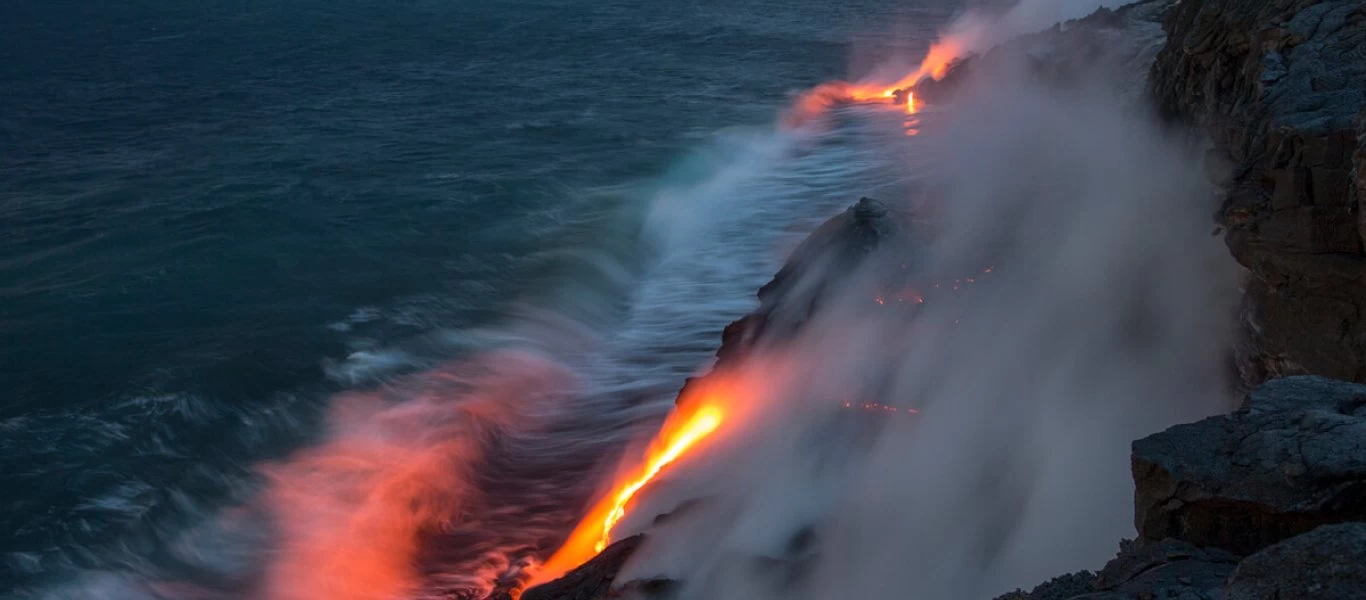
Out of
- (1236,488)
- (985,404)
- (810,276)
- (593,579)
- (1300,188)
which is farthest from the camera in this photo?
(810,276)

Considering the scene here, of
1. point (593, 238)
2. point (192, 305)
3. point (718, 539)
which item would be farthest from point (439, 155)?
point (718, 539)

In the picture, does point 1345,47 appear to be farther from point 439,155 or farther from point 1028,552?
point 439,155

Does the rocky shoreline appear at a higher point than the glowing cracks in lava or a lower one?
higher

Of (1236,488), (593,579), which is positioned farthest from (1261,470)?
(593,579)

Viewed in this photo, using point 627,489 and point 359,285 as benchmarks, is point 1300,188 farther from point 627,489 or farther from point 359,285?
point 359,285

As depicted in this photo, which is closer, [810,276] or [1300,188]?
[1300,188]

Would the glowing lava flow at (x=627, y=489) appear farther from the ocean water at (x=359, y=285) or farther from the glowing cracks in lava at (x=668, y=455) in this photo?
the ocean water at (x=359, y=285)

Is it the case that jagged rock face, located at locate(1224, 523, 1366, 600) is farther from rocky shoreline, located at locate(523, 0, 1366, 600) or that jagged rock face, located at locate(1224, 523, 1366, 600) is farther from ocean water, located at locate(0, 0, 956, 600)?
ocean water, located at locate(0, 0, 956, 600)

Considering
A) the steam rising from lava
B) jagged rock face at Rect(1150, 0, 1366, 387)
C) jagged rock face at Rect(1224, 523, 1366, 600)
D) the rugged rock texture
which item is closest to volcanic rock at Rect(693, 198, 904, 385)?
the rugged rock texture
